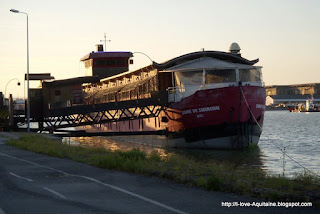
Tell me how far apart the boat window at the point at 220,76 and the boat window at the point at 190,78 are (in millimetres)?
738

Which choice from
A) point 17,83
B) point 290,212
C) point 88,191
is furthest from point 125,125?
point 17,83

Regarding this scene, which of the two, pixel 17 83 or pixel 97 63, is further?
pixel 17 83

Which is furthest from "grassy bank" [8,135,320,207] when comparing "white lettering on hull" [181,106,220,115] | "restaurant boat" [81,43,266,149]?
"restaurant boat" [81,43,266,149]

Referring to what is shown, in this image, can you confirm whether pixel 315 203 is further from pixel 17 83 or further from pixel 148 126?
pixel 17 83

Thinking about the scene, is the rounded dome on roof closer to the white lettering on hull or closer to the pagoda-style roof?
the white lettering on hull

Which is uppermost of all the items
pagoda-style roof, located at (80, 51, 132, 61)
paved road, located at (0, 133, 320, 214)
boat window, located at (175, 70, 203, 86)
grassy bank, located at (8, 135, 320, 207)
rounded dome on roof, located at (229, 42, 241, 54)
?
pagoda-style roof, located at (80, 51, 132, 61)

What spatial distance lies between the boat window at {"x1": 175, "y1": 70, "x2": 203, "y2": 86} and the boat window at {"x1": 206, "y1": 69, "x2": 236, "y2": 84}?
738 mm

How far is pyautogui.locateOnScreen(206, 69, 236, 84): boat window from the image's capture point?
3681 centimetres

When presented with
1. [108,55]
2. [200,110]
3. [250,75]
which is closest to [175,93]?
[200,110]

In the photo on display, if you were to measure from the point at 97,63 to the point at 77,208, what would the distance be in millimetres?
58025

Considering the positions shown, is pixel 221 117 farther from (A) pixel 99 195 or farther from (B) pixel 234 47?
(A) pixel 99 195

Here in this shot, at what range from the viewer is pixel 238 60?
40.0 m

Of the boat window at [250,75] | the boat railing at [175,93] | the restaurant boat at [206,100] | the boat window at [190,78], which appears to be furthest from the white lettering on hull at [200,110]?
the boat window at [250,75]

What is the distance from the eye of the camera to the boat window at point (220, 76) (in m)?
36.8
